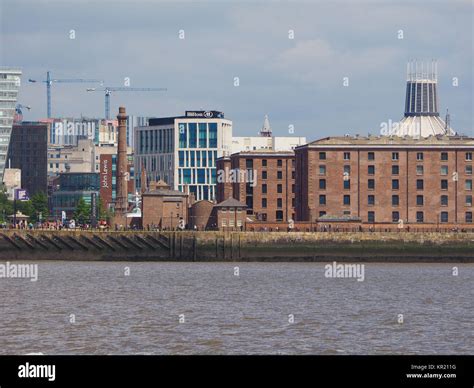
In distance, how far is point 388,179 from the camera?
548 feet

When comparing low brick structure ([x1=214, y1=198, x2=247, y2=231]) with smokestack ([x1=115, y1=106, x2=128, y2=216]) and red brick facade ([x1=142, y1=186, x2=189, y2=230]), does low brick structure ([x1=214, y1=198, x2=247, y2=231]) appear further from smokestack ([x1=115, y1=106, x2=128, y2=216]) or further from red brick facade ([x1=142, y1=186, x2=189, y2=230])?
smokestack ([x1=115, y1=106, x2=128, y2=216])

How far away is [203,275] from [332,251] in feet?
112

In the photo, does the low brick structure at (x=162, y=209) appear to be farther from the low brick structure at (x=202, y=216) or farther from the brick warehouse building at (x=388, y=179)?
the brick warehouse building at (x=388, y=179)

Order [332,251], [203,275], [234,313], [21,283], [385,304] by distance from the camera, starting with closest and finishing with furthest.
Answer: [234,313]
[385,304]
[21,283]
[203,275]
[332,251]

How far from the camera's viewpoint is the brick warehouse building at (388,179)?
166750 millimetres

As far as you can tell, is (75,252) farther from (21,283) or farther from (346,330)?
(346,330)

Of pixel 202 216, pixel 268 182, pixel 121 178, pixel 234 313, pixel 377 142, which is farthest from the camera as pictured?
pixel 268 182

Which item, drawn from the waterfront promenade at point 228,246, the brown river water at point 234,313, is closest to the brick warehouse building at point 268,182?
the waterfront promenade at point 228,246

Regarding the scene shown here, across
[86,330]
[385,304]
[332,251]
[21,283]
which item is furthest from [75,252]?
[86,330]

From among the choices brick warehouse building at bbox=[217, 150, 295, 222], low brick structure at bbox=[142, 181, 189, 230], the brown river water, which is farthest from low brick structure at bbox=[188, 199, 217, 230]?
the brown river water

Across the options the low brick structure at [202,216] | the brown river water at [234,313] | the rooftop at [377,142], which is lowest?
the brown river water at [234,313]

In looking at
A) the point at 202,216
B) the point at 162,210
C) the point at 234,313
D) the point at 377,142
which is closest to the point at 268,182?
the point at 202,216

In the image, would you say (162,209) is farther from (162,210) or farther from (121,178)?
(121,178)
